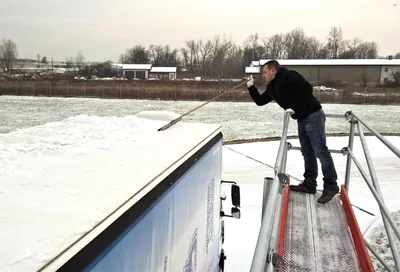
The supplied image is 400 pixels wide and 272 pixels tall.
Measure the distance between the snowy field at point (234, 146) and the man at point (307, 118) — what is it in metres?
1.92

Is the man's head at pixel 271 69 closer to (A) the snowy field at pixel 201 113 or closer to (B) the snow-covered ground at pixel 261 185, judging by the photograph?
(B) the snow-covered ground at pixel 261 185

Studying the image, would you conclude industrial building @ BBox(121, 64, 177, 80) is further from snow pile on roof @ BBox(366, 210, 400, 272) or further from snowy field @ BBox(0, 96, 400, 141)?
snow pile on roof @ BBox(366, 210, 400, 272)

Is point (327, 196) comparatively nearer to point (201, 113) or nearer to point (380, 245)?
point (380, 245)

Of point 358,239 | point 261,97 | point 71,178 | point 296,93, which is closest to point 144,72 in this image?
point 261,97

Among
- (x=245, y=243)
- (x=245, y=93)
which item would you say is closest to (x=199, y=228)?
(x=245, y=243)

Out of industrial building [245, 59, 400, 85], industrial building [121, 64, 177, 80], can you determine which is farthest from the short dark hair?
industrial building [121, 64, 177, 80]

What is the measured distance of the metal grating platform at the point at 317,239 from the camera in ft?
10.2

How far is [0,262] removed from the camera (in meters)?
1.14

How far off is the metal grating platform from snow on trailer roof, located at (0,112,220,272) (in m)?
1.24

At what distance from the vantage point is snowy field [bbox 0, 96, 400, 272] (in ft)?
8.93

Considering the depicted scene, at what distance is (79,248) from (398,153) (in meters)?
2.01

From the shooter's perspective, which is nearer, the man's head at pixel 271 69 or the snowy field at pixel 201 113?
the man's head at pixel 271 69

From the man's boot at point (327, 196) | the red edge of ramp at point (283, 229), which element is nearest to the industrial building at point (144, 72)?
the man's boot at point (327, 196)

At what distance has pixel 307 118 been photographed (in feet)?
14.9
